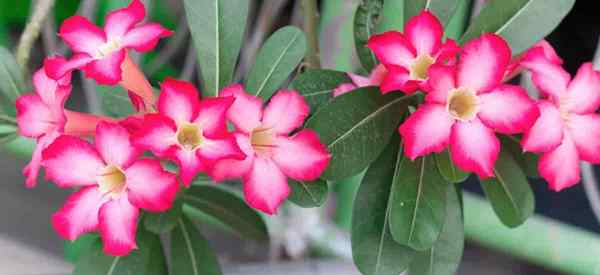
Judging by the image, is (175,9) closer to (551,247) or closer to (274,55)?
(551,247)

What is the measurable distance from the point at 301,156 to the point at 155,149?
115 millimetres

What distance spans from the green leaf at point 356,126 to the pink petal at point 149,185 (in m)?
0.14

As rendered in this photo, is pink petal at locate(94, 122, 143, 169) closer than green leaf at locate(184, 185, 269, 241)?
Yes

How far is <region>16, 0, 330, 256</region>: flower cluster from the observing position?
1.71 ft

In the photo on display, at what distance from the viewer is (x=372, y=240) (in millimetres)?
663

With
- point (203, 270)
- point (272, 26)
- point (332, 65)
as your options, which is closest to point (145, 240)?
point (203, 270)

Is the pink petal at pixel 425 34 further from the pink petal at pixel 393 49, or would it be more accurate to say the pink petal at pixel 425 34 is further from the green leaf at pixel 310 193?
the green leaf at pixel 310 193

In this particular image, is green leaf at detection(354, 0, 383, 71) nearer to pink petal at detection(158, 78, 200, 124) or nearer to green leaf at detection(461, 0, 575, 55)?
green leaf at detection(461, 0, 575, 55)

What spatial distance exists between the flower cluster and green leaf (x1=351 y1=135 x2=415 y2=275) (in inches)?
5.0

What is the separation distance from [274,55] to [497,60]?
0.22 meters

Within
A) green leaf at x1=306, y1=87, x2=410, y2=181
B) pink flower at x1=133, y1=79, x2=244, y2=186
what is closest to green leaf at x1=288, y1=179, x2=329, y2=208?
green leaf at x1=306, y1=87, x2=410, y2=181

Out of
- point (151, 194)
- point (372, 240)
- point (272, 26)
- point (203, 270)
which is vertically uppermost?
point (151, 194)

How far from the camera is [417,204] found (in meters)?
0.64

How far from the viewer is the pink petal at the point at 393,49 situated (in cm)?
58
